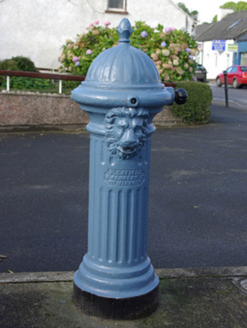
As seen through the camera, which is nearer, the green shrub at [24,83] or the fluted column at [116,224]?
the fluted column at [116,224]

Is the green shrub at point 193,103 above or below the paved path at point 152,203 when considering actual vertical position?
above

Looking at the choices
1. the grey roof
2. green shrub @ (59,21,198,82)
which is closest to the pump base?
green shrub @ (59,21,198,82)

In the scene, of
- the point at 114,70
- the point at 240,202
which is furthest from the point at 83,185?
the point at 114,70

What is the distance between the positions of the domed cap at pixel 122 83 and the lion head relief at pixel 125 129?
0.16 ft

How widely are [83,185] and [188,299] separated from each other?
3.51m

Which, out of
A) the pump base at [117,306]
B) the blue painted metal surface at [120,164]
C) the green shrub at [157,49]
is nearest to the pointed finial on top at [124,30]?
the blue painted metal surface at [120,164]

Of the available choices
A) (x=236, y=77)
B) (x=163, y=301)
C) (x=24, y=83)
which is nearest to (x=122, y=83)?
(x=163, y=301)

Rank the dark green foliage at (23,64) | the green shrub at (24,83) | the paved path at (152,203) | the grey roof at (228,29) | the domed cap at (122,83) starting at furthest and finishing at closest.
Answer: the grey roof at (228,29) < the dark green foliage at (23,64) < the green shrub at (24,83) < the paved path at (152,203) < the domed cap at (122,83)

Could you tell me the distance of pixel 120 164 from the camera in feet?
10.2

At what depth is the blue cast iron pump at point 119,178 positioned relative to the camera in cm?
301

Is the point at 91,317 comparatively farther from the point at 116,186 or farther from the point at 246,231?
the point at 246,231

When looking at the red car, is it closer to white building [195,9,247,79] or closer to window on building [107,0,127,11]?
white building [195,9,247,79]

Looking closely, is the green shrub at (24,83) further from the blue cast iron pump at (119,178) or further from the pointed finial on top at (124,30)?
the blue cast iron pump at (119,178)

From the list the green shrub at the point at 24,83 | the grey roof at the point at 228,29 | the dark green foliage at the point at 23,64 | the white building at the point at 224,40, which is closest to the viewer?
the green shrub at the point at 24,83
